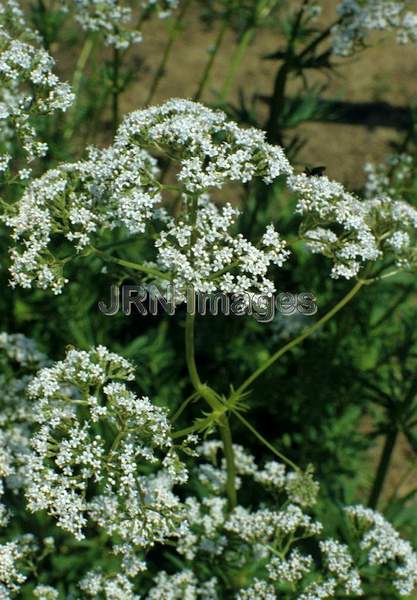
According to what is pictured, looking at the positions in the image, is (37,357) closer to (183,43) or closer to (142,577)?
(142,577)

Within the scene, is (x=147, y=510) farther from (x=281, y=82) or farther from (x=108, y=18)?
(x=108, y=18)

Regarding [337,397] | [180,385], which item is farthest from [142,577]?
[337,397]

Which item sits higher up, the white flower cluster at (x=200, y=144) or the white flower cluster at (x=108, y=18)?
the white flower cluster at (x=108, y=18)

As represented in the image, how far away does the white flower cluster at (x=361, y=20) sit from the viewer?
567cm

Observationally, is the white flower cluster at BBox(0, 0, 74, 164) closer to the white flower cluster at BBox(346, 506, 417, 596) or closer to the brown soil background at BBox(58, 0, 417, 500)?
the white flower cluster at BBox(346, 506, 417, 596)

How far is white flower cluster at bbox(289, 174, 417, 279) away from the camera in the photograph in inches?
149

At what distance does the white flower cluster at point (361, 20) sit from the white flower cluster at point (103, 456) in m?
3.09

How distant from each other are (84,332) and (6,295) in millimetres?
856

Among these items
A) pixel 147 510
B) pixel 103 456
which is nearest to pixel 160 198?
pixel 103 456

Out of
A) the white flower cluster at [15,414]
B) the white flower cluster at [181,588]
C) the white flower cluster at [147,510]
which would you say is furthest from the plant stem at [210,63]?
the white flower cluster at [181,588]

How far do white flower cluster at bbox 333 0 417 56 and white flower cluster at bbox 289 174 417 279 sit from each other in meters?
1.96

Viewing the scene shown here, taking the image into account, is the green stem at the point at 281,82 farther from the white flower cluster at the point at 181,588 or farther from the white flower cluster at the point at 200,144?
the white flower cluster at the point at 181,588

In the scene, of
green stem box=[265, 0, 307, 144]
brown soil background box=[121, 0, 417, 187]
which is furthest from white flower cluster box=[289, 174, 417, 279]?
brown soil background box=[121, 0, 417, 187]

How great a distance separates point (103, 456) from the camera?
3518mm
